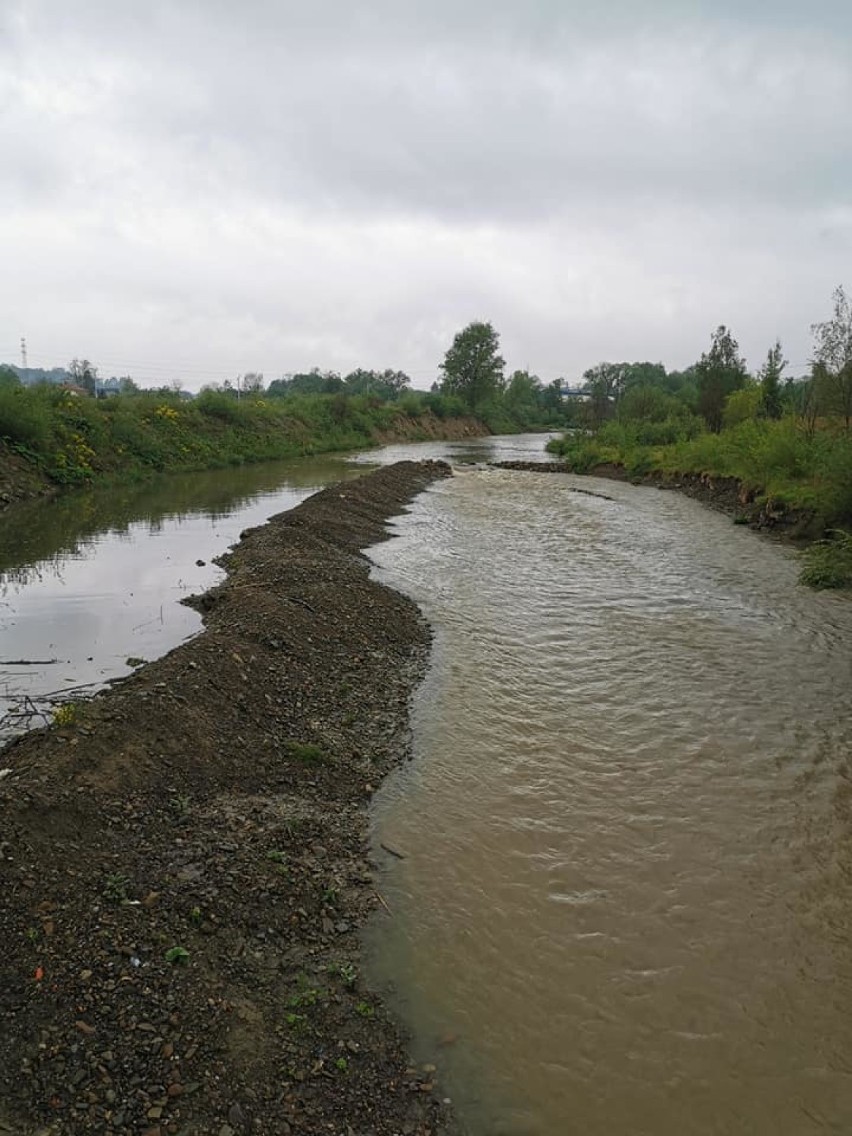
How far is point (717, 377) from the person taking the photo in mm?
40219

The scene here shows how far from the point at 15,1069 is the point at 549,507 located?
75.1 ft

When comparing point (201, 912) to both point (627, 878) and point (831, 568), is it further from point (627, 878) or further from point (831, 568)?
point (831, 568)

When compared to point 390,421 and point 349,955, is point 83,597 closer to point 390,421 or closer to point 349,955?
point 349,955

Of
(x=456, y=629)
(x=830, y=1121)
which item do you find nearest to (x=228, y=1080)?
(x=830, y=1121)

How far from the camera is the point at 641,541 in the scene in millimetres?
17703

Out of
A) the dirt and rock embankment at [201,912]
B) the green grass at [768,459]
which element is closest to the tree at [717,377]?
the green grass at [768,459]

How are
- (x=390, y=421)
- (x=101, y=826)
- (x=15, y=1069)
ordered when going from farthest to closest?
1. (x=390, y=421)
2. (x=101, y=826)
3. (x=15, y=1069)

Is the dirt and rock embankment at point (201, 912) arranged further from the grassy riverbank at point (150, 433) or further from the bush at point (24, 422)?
the bush at point (24, 422)

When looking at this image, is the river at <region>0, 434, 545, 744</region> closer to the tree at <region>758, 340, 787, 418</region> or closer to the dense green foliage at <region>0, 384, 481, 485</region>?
the dense green foliage at <region>0, 384, 481, 485</region>

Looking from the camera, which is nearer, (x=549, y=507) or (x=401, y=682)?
(x=401, y=682)

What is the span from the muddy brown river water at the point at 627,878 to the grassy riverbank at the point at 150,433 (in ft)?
59.2

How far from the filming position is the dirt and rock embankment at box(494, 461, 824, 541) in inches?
704

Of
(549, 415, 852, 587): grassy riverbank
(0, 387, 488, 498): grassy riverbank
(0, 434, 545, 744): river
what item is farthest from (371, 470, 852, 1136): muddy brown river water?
(0, 387, 488, 498): grassy riverbank

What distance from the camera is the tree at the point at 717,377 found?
39875mm
